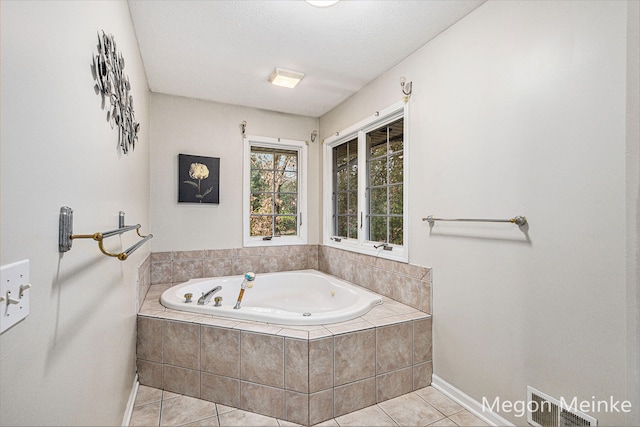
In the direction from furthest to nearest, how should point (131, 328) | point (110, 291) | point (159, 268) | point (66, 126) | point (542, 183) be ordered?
1. point (159, 268)
2. point (131, 328)
3. point (542, 183)
4. point (110, 291)
5. point (66, 126)

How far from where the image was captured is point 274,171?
380 centimetres

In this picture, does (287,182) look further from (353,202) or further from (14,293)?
(14,293)

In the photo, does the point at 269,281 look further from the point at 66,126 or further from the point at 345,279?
the point at 66,126

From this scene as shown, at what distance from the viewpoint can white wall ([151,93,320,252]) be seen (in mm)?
3195

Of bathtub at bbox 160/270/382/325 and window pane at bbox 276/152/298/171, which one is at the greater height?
window pane at bbox 276/152/298/171

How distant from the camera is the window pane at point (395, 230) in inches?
104

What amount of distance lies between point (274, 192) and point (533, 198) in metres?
2.76

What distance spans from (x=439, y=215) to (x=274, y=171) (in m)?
2.21

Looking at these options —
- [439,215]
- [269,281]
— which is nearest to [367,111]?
[439,215]

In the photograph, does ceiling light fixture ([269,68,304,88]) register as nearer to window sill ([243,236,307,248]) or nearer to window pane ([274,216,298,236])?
window pane ([274,216,298,236])

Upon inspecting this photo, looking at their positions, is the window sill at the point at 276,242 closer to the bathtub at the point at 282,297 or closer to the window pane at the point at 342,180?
the bathtub at the point at 282,297

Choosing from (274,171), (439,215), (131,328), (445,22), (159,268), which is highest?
(445,22)

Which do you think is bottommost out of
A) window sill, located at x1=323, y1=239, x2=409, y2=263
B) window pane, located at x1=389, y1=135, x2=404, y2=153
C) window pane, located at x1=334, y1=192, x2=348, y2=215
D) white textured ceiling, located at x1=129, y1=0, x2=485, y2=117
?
window sill, located at x1=323, y1=239, x2=409, y2=263

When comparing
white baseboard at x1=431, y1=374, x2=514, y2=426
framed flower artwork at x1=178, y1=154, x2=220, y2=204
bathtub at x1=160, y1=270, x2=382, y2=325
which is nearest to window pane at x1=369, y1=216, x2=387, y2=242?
bathtub at x1=160, y1=270, x2=382, y2=325
